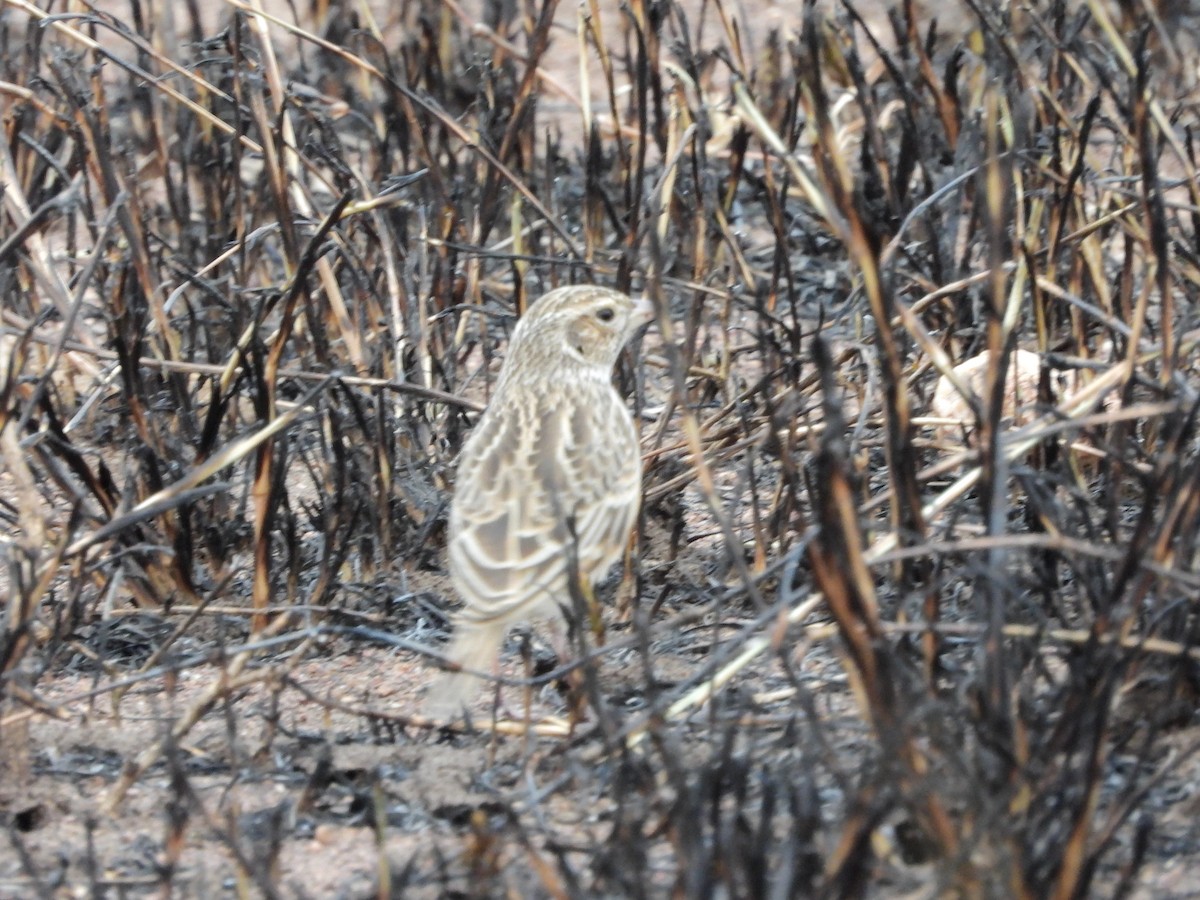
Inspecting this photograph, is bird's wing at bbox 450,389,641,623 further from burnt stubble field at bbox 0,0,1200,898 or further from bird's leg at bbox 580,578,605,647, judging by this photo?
burnt stubble field at bbox 0,0,1200,898

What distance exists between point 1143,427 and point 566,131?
383cm

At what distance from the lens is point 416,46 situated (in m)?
6.94

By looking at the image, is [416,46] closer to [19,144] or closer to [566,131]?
[566,131]

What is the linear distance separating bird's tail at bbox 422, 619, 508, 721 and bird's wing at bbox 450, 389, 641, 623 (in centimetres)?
5

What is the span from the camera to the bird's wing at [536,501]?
3699 mm

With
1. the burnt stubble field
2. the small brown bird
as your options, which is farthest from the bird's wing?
the burnt stubble field

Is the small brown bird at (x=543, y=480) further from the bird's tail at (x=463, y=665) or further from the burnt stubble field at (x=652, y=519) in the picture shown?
the burnt stubble field at (x=652, y=519)

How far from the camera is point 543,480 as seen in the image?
13.0 feet

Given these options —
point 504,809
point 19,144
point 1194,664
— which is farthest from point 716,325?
point 504,809

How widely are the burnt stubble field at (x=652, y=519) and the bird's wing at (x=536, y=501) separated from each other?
17 centimetres

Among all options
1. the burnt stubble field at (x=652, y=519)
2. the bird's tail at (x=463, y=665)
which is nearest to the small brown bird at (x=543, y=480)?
the bird's tail at (x=463, y=665)

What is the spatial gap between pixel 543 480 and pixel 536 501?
8 centimetres

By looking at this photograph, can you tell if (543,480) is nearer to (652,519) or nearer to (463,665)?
(463,665)

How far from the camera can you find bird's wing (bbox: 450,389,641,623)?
370 cm
